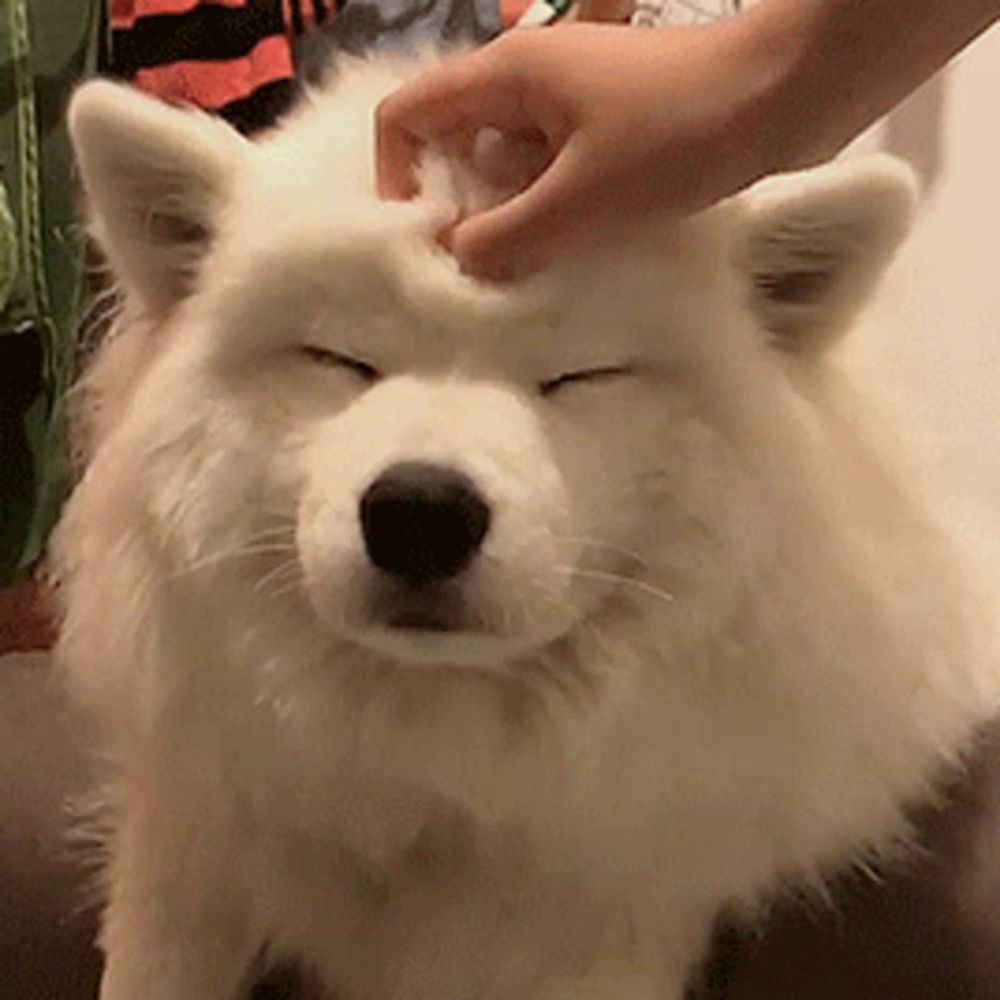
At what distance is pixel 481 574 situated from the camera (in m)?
0.71

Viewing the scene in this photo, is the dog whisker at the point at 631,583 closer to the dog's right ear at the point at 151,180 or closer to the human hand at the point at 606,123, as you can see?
the human hand at the point at 606,123

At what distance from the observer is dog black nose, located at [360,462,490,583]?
69 cm

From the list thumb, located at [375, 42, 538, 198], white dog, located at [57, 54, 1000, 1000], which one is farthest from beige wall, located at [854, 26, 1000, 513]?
thumb, located at [375, 42, 538, 198]

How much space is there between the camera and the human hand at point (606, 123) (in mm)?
692

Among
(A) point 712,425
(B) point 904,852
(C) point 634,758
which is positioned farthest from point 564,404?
(B) point 904,852

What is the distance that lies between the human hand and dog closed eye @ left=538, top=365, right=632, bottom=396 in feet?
0.16

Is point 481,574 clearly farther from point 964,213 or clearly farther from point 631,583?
point 964,213

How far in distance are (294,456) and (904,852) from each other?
373 millimetres

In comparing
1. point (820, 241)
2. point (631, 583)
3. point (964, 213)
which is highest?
point (820, 241)

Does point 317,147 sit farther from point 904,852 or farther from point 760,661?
point 904,852

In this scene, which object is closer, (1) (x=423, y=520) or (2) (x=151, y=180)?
(1) (x=423, y=520)

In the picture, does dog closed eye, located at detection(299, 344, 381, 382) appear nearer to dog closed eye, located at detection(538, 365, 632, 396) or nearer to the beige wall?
dog closed eye, located at detection(538, 365, 632, 396)

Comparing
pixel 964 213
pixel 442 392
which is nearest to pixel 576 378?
pixel 442 392

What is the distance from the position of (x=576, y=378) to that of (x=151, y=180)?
0.71ft
